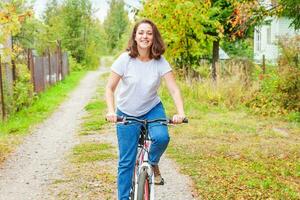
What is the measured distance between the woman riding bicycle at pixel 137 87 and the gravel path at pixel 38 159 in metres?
2.10

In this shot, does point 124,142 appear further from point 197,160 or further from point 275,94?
point 275,94

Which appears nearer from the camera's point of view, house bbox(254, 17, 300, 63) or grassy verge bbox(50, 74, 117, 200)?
grassy verge bbox(50, 74, 117, 200)

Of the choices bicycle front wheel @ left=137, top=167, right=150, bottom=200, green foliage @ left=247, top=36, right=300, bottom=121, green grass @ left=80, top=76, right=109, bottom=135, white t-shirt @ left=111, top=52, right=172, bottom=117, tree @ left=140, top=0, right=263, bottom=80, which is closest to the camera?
bicycle front wheel @ left=137, top=167, right=150, bottom=200

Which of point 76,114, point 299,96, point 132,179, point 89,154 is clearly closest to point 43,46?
point 76,114

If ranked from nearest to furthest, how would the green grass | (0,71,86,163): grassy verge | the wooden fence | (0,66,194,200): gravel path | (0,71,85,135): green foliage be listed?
1. (0,66,194,200): gravel path
2. (0,71,86,163): grassy verge
3. the green grass
4. (0,71,85,135): green foliage
5. the wooden fence

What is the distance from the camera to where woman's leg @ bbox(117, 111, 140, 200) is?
A: 5.15 m

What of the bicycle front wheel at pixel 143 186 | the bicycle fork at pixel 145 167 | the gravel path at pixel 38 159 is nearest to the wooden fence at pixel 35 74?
the gravel path at pixel 38 159

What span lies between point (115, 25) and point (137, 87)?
96.2m

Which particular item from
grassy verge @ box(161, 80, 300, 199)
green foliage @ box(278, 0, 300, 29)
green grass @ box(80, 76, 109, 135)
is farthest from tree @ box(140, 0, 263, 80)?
green foliage @ box(278, 0, 300, 29)

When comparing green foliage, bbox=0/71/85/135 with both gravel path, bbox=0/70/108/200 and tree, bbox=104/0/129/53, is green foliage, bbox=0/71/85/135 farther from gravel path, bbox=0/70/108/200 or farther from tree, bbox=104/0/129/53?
tree, bbox=104/0/129/53

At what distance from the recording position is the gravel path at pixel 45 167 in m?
6.96

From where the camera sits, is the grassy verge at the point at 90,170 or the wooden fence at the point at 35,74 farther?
the wooden fence at the point at 35,74

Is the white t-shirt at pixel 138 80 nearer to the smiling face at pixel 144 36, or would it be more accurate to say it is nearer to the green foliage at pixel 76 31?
the smiling face at pixel 144 36

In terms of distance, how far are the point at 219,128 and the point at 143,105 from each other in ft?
22.5
